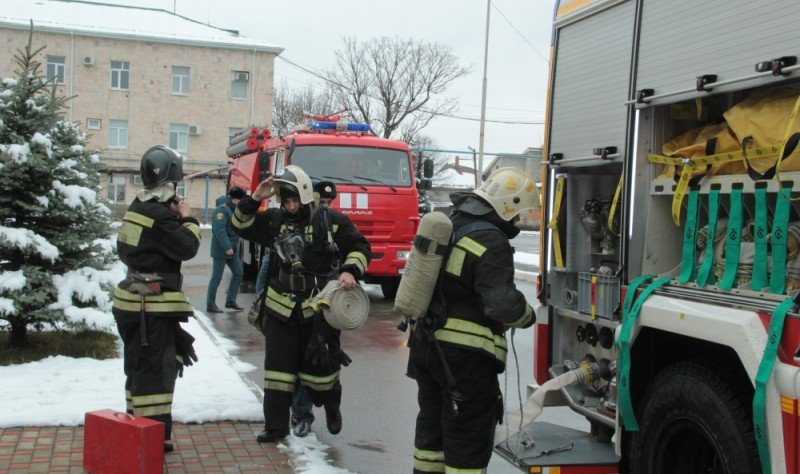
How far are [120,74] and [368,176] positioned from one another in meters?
37.5

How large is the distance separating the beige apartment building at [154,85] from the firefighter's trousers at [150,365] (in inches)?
1662

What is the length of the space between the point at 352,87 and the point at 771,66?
51.0m

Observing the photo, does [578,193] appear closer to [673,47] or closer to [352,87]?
[673,47]

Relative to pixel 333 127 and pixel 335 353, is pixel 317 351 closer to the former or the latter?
pixel 335 353

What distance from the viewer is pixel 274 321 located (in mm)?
6383

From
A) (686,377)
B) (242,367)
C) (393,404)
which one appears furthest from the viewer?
(242,367)

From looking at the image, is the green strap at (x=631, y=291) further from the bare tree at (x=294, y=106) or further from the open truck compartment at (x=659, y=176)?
the bare tree at (x=294, y=106)

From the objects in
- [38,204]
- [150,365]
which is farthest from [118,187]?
[150,365]

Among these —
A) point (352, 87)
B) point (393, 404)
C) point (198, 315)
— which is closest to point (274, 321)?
point (393, 404)

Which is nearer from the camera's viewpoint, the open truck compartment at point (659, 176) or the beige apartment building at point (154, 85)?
the open truck compartment at point (659, 176)

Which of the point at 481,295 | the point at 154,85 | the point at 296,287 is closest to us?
the point at 481,295

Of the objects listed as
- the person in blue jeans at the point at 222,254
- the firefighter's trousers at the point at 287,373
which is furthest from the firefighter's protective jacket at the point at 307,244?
the person in blue jeans at the point at 222,254

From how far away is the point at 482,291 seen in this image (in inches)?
179

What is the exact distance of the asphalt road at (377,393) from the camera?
6309 millimetres
